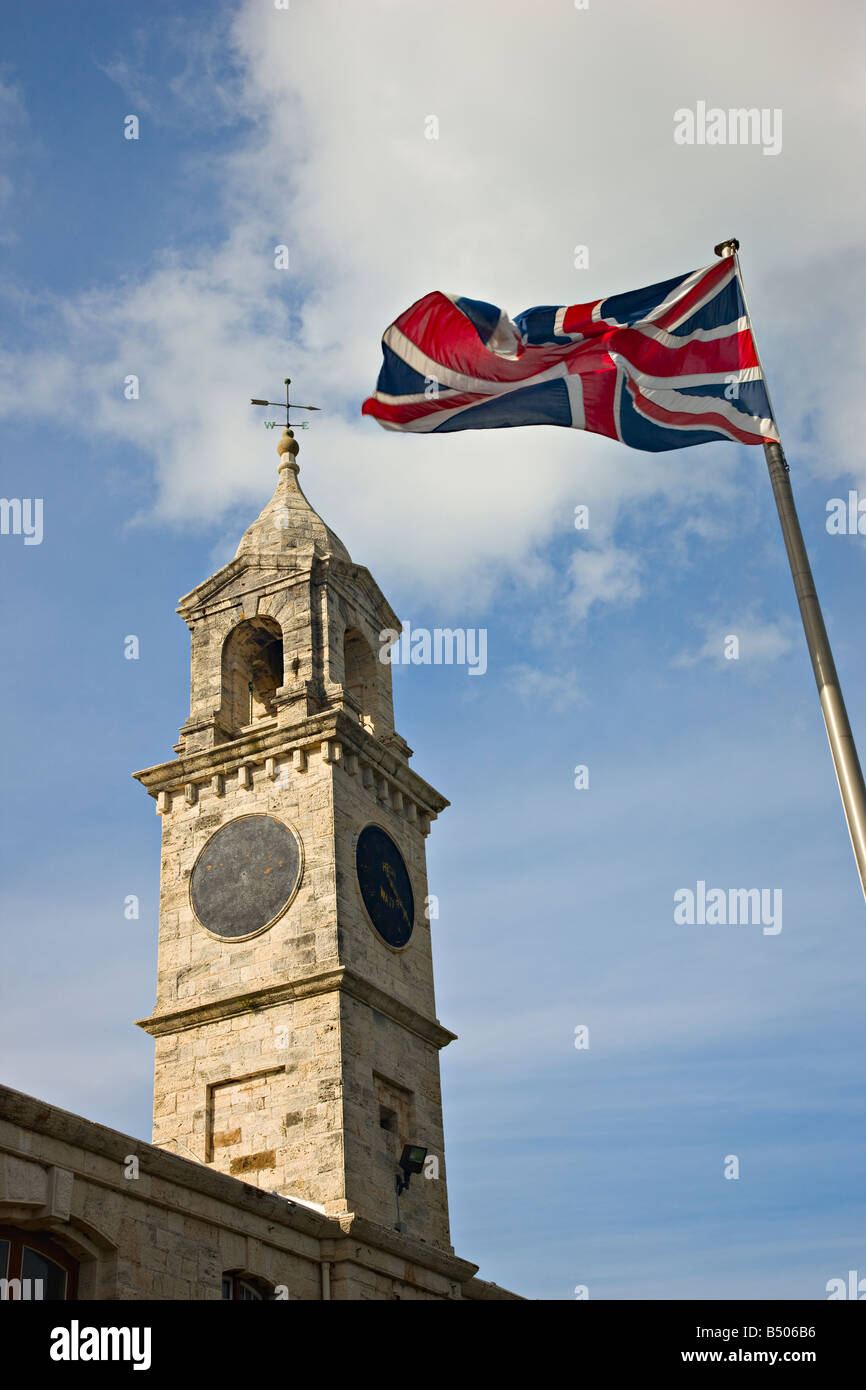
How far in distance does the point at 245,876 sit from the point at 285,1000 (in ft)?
11.1

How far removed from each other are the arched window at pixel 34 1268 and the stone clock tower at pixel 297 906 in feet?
22.8

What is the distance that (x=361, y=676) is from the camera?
36.3m

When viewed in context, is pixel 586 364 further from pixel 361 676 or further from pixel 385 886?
pixel 361 676

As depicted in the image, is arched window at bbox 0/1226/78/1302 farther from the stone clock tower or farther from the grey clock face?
the grey clock face

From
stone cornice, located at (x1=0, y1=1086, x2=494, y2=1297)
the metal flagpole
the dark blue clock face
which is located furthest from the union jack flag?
the dark blue clock face

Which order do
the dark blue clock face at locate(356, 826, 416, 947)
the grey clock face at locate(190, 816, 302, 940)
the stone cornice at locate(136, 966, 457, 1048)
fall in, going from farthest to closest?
the dark blue clock face at locate(356, 826, 416, 947) → the grey clock face at locate(190, 816, 302, 940) → the stone cornice at locate(136, 966, 457, 1048)

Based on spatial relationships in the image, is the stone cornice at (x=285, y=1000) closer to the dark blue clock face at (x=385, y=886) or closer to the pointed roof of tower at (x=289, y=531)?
the dark blue clock face at (x=385, y=886)

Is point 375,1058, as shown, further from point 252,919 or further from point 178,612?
point 178,612

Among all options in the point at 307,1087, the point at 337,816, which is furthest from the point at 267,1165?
the point at 337,816

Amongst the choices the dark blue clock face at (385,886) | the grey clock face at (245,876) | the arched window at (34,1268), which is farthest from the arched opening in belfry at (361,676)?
the arched window at (34,1268)

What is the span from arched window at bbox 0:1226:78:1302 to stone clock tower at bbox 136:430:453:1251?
695cm

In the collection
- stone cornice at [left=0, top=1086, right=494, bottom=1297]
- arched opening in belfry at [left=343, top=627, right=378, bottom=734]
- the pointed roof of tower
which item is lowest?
stone cornice at [left=0, top=1086, right=494, bottom=1297]

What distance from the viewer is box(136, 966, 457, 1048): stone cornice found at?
28781 mm
